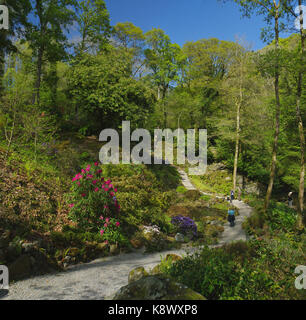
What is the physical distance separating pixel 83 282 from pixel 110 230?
2.15 m

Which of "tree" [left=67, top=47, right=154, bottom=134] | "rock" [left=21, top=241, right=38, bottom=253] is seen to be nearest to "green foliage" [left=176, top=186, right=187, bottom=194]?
"tree" [left=67, top=47, right=154, bottom=134]

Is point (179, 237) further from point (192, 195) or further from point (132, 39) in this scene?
point (132, 39)

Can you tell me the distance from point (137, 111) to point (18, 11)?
7468 mm

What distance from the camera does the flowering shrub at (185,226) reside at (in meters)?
8.33

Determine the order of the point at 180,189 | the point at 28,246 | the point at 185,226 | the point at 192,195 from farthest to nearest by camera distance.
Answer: the point at 180,189 → the point at 192,195 → the point at 185,226 → the point at 28,246

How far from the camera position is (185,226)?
27.9 feet

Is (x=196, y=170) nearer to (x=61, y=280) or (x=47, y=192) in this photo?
(x=47, y=192)

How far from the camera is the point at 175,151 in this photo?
2270cm

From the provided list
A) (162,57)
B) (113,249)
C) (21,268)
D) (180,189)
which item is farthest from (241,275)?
(162,57)

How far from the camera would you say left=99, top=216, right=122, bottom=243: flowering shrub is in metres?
6.24

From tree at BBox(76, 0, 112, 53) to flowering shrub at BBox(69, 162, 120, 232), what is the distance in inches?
509

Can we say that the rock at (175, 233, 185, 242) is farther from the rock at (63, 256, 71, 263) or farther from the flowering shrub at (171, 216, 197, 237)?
the rock at (63, 256, 71, 263)

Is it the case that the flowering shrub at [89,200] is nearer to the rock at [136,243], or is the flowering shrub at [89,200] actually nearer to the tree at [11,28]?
the rock at [136,243]

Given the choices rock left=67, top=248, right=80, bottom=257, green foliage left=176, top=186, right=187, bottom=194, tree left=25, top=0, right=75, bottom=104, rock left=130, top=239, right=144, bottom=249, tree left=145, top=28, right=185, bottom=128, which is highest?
tree left=145, top=28, right=185, bottom=128
